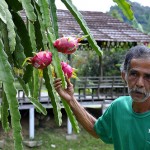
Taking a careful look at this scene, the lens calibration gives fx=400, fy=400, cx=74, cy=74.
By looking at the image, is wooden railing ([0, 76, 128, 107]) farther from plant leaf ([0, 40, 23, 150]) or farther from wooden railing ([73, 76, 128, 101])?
plant leaf ([0, 40, 23, 150])

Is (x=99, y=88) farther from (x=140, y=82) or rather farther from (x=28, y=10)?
(x=28, y=10)

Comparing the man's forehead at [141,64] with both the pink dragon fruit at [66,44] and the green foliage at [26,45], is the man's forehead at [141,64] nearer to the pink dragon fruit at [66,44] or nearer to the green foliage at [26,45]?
the green foliage at [26,45]

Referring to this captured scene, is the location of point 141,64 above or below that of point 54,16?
below

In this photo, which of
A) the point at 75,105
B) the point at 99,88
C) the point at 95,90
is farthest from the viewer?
the point at 95,90

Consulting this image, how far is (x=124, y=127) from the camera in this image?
1.86 m

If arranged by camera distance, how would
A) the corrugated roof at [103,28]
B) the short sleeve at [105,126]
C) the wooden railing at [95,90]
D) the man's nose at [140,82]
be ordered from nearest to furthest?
the man's nose at [140,82] < the short sleeve at [105,126] < the wooden railing at [95,90] < the corrugated roof at [103,28]

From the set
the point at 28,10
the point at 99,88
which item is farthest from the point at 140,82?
the point at 99,88

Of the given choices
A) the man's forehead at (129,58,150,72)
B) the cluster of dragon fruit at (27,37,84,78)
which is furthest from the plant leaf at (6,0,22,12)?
the man's forehead at (129,58,150,72)

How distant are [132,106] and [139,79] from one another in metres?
0.21

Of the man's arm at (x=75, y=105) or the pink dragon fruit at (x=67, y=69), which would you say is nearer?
the pink dragon fruit at (x=67, y=69)

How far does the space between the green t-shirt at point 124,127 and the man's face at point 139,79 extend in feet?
0.41

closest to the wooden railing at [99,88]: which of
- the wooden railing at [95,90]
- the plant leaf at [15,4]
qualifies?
the wooden railing at [95,90]

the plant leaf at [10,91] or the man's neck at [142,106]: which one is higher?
the plant leaf at [10,91]

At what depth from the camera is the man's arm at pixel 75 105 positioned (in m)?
1.75
